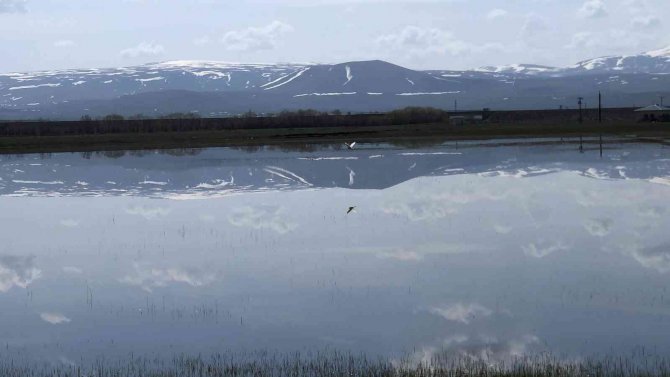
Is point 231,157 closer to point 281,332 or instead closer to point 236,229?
point 236,229

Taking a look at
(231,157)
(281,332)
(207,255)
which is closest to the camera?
(281,332)

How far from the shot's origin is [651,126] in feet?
236

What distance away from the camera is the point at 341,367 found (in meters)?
10.0

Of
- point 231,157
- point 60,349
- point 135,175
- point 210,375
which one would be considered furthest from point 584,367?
point 231,157

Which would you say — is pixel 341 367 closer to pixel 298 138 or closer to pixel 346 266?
pixel 346 266

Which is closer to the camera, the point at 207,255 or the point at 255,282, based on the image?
the point at 255,282

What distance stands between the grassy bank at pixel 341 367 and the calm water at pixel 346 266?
1.26ft

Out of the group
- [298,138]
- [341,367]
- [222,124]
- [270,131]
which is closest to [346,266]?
[341,367]

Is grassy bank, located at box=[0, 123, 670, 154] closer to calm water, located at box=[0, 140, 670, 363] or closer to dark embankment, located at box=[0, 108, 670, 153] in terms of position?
dark embankment, located at box=[0, 108, 670, 153]

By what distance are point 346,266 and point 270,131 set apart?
6400cm

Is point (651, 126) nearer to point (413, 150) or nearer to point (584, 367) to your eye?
point (413, 150)

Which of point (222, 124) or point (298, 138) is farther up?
point (222, 124)

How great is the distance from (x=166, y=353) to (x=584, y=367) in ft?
13.9

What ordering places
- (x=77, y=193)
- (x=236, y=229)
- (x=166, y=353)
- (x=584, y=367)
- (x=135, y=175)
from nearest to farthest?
(x=584, y=367)
(x=166, y=353)
(x=236, y=229)
(x=77, y=193)
(x=135, y=175)
